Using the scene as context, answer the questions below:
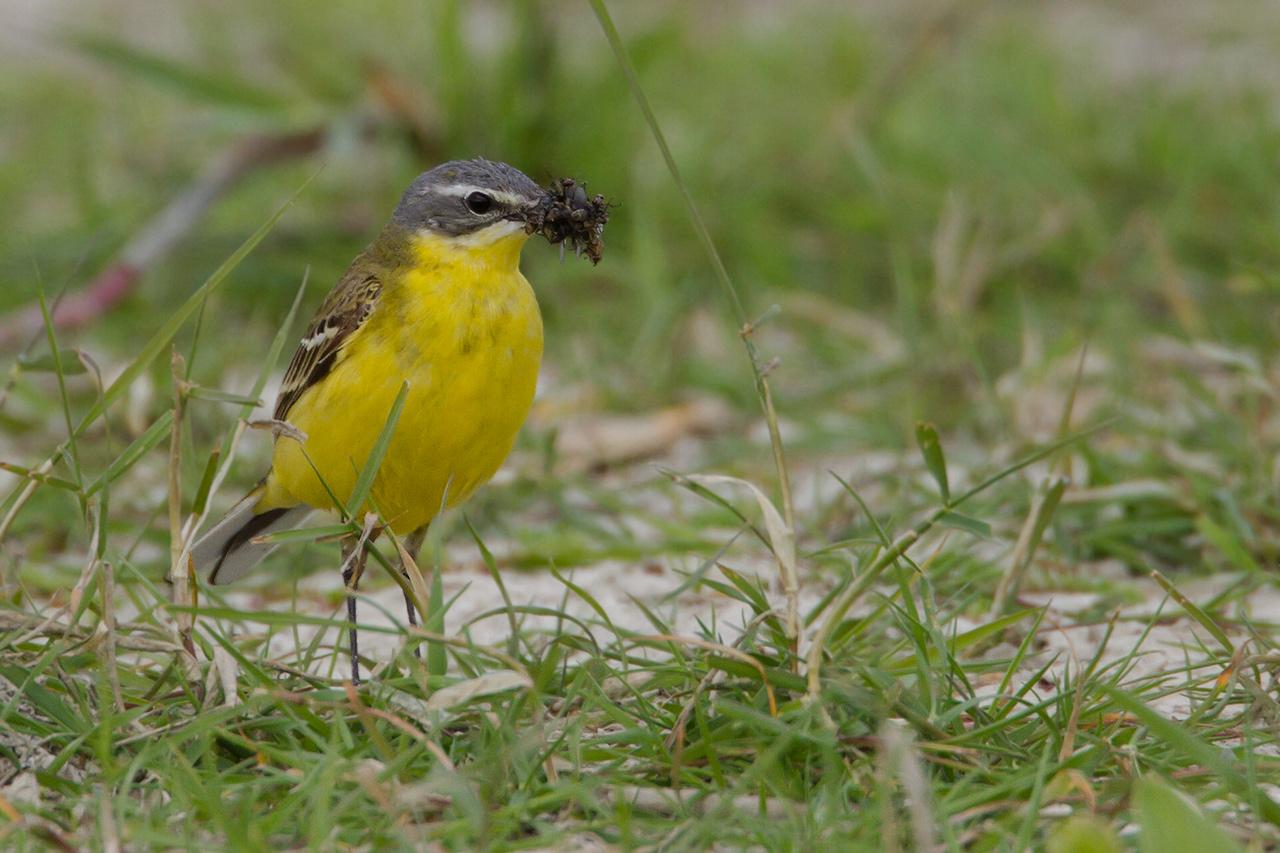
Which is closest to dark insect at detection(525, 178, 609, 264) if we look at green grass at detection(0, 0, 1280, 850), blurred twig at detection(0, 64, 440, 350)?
green grass at detection(0, 0, 1280, 850)

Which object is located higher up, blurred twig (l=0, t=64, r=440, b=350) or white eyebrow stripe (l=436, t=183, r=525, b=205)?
white eyebrow stripe (l=436, t=183, r=525, b=205)

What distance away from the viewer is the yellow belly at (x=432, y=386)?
161 inches

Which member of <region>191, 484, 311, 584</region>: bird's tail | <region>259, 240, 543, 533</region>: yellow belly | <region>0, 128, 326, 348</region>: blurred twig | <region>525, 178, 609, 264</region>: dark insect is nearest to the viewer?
<region>259, 240, 543, 533</region>: yellow belly

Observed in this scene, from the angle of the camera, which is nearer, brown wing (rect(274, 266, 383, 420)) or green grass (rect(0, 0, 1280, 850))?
green grass (rect(0, 0, 1280, 850))

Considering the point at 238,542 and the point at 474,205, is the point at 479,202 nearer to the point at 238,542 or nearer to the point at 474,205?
the point at 474,205

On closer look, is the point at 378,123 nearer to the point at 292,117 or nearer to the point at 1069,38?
the point at 292,117

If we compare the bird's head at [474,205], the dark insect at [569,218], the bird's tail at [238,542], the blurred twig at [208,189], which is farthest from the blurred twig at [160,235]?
the dark insect at [569,218]

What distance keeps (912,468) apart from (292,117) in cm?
375

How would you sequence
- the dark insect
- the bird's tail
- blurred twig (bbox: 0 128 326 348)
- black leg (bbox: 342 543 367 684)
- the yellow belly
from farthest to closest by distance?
blurred twig (bbox: 0 128 326 348)
the bird's tail
the dark insect
the yellow belly
black leg (bbox: 342 543 367 684)

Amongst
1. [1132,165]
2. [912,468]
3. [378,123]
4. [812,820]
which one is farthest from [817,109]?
[812,820]

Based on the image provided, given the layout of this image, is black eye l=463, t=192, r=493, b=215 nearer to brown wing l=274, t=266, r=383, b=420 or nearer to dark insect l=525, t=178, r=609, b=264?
dark insect l=525, t=178, r=609, b=264

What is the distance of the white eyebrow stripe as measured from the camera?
4438 mm

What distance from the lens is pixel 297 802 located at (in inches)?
114

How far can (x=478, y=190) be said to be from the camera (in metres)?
4.47
